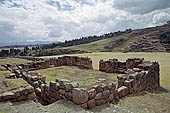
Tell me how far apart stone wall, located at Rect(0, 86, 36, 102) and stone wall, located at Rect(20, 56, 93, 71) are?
14.1 m

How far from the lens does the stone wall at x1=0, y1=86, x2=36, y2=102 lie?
7.13 metres

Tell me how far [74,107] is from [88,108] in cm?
93

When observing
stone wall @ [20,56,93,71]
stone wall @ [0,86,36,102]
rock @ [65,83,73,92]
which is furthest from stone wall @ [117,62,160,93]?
stone wall @ [20,56,93,71]

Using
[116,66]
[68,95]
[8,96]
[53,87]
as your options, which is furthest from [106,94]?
[116,66]

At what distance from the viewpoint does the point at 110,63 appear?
1933 centimetres

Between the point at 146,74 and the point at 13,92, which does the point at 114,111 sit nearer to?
the point at 13,92

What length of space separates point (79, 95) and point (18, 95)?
2.72m

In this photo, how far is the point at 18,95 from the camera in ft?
24.2

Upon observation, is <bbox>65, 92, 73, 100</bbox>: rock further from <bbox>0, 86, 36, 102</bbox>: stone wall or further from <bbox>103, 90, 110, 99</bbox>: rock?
<bbox>103, 90, 110, 99</bbox>: rock

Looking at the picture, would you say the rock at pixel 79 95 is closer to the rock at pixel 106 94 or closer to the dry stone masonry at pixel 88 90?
the dry stone masonry at pixel 88 90

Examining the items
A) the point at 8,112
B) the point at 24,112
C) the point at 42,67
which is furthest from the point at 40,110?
the point at 42,67

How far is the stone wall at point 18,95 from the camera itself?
713 centimetres

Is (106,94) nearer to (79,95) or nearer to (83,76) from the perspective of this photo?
(79,95)

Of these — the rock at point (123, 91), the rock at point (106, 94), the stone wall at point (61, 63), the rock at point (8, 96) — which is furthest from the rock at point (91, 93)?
the stone wall at point (61, 63)
